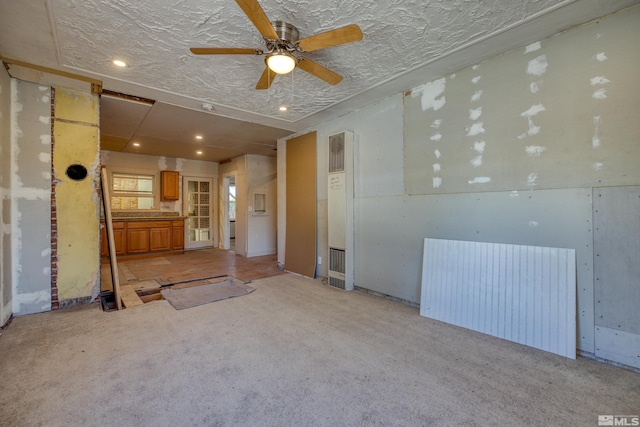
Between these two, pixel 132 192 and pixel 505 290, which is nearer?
pixel 505 290

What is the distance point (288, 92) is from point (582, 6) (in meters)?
2.79

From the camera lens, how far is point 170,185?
7.52m

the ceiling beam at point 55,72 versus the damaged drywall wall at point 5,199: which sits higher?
the ceiling beam at point 55,72

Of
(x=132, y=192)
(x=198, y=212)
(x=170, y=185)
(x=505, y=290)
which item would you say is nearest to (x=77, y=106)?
(x=170, y=185)

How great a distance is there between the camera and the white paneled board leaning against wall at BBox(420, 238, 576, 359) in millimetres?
2281

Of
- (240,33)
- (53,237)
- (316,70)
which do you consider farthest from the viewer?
(53,237)

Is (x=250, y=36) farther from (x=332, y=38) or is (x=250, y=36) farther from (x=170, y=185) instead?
(x=170, y=185)

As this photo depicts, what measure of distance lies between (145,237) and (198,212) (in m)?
1.78

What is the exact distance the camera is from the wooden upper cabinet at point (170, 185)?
293 inches

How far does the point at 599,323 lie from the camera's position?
7.16 ft

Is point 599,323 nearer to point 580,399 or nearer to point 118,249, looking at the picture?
point 580,399

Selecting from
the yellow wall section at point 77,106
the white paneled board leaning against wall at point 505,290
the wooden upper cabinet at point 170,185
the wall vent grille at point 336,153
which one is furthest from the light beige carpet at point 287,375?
the wooden upper cabinet at point 170,185

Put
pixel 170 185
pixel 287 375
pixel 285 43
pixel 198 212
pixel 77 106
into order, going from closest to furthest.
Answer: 1. pixel 287 375
2. pixel 285 43
3. pixel 77 106
4. pixel 170 185
5. pixel 198 212

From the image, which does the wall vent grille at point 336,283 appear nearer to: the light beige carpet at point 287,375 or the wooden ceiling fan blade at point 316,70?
the light beige carpet at point 287,375
